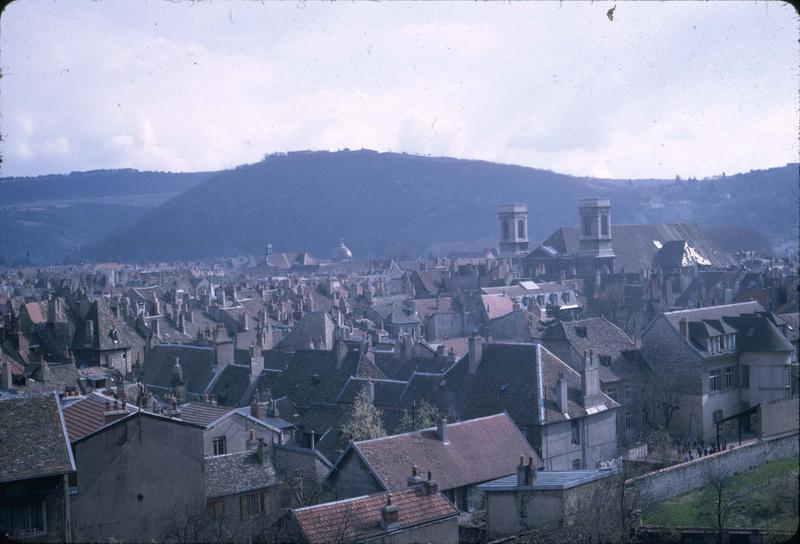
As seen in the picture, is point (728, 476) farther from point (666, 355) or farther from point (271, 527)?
point (271, 527)

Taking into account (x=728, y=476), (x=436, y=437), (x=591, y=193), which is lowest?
(x=728, y=476)

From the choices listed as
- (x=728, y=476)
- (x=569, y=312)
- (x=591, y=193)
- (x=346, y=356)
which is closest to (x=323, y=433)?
(x=346, y=356)

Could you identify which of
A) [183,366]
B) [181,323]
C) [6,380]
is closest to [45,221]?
[181,323]

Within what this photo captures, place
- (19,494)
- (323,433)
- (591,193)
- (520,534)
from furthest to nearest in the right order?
(591,193) → (323,433) → (520,534) → (19,494)

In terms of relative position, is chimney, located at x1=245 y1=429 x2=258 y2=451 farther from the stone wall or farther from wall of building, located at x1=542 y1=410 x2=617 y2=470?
the stone wall

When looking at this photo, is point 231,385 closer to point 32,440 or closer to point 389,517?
point 389,517

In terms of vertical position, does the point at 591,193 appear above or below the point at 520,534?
above

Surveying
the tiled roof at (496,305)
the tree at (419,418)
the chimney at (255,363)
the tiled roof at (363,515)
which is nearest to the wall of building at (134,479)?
the tiled roof at (363,515)
